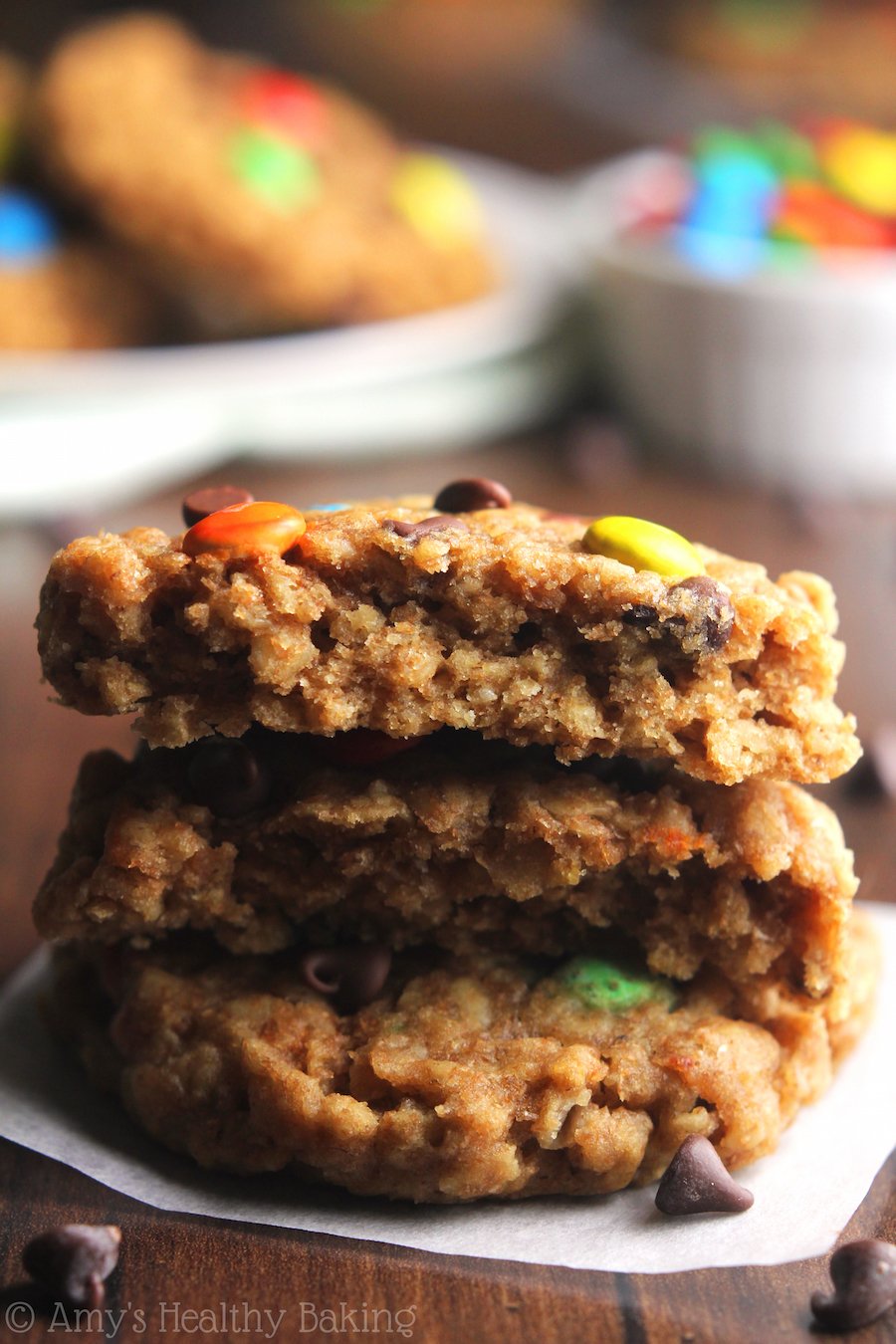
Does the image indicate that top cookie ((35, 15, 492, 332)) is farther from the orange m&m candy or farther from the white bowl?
the orange m&m candy

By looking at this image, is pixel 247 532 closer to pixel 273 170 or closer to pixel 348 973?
pixel 348 973

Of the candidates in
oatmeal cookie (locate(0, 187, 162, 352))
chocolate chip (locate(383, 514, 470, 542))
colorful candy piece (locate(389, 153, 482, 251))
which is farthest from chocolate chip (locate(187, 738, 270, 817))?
colorful candy piece (locate(389, 153, 482, 251))

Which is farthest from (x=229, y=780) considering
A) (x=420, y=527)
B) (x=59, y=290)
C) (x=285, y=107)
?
(x=285, y=107)

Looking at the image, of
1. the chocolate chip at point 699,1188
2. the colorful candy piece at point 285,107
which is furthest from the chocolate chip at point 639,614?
the colorful candy piece at point 285,107

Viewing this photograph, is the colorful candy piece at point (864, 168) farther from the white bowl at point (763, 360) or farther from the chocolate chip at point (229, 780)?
the chocolate chip at point (229, 780)

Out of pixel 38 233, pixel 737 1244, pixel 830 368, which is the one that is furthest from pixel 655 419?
pixel 737 1244
